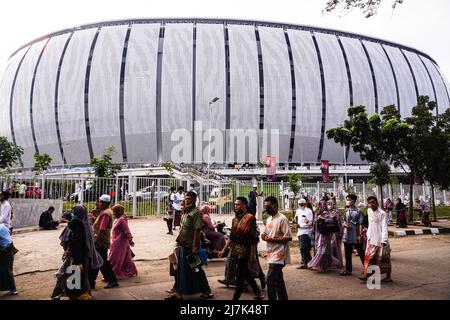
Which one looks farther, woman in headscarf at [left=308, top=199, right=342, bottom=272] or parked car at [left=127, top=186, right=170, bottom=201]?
parked car at [left=127, top=186, right=170, bottom=201]

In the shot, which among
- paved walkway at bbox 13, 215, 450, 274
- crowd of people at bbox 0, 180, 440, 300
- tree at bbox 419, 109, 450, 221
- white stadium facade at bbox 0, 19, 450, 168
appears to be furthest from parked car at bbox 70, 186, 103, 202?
white stadium facade at bbox 0, 19, 450, 168

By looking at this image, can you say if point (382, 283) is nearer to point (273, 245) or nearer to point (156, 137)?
point (273, 245)

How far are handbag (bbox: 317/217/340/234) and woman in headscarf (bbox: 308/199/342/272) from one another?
0.20 ft

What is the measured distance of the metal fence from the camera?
1220cm

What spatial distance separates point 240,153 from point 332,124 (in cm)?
1320

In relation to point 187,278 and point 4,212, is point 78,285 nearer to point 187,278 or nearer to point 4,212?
point 187,278

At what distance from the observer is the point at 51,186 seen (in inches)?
492

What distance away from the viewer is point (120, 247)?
5.93m

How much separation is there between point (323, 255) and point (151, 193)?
9.68 metres

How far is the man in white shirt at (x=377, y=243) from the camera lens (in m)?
5.86

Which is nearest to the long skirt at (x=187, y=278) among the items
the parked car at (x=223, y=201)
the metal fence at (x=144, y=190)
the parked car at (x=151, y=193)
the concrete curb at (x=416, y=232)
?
the metal fence at (x=144, y=190)

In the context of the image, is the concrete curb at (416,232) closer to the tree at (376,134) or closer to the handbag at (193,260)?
the tree at (376,134)

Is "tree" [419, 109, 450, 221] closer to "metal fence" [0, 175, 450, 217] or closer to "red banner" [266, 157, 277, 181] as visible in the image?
"metal fence" [0, 175, 450, 217]

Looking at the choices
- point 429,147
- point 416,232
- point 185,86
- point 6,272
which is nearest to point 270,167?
point 429,147
